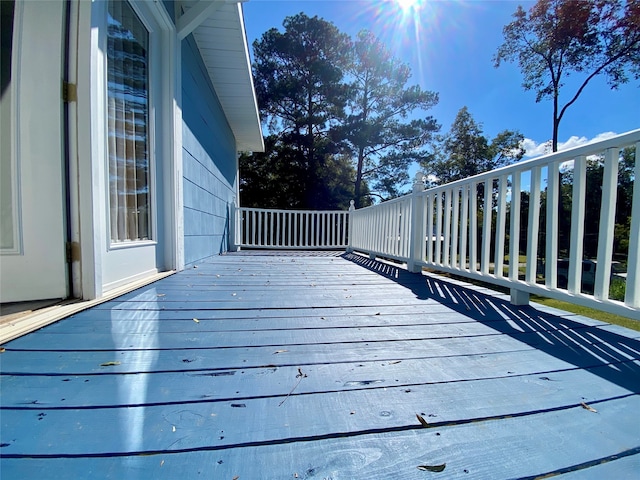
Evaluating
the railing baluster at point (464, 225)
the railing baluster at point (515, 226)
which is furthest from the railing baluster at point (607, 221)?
the railing baluster at point (464, 225)

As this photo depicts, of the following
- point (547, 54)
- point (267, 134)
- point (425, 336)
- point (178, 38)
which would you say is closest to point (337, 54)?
point (267, 134)

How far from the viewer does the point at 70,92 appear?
157cm

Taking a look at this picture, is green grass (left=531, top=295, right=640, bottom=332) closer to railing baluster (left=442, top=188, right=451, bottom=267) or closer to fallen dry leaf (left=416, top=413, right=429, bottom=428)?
railing baluster (left=442, top=188, right=451, bottom=267)

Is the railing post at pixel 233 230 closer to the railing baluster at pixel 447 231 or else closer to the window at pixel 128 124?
the window at pixel 128 124

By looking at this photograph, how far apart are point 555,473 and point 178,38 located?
365 centimetres

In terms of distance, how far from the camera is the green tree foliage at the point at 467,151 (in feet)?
41.1

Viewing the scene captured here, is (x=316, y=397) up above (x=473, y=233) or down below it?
below

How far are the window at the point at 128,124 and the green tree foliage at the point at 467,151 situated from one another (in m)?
12.3

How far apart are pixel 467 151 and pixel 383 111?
159 inches

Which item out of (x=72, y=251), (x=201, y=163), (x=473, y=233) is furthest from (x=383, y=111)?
(x=72, y=251)

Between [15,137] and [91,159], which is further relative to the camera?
[91,159]

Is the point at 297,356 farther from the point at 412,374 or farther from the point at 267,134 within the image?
the point at 267,134

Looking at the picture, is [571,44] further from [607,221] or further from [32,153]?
[32,153]

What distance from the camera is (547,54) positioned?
344 inches
